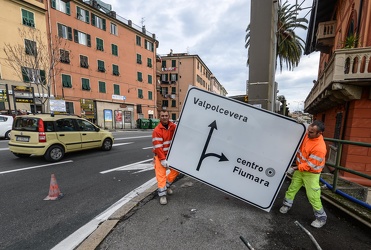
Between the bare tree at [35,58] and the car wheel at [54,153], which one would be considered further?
the bare tree at [35,58]

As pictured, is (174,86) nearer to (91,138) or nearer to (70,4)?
(70,4)

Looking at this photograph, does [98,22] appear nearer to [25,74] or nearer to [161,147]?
[25,74]

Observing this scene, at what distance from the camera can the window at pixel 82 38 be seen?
22.8 meters

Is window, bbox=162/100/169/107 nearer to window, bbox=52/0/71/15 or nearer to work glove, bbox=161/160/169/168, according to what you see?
window, bbox=52/0/71/15

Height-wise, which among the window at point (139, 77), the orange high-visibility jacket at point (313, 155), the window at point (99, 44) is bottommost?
the orange high-visibility jacket at point (313, 155)

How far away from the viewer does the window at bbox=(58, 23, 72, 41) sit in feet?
70.0

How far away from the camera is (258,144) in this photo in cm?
267

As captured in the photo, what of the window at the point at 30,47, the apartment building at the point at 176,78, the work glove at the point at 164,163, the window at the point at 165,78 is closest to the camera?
the work glove at the point at 164,163

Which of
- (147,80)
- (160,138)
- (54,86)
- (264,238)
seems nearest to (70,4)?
(54,86)

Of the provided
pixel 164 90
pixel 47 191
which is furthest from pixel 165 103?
pixel 47 191

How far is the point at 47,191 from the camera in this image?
13.6ft

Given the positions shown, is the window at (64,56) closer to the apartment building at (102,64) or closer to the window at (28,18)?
the apartment building at (102,64)

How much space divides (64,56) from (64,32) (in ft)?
9.82

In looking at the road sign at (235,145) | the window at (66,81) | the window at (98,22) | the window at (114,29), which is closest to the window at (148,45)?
the window at (114,29)
